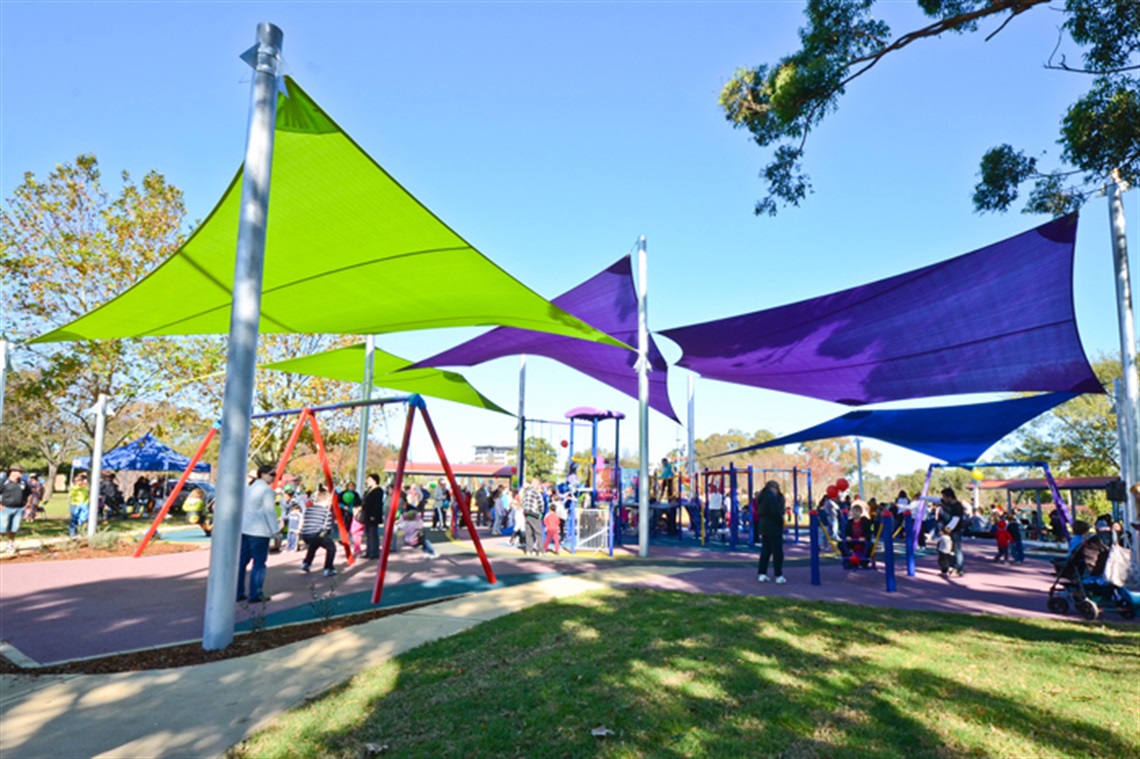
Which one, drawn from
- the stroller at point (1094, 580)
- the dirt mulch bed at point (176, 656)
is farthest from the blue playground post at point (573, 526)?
the stroller at point (1094, 580)

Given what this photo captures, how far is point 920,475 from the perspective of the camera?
56.9 meters

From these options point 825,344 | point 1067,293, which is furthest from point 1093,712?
point 825,344

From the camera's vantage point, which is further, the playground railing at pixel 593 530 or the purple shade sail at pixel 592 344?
the playground railing at pixel 593 530

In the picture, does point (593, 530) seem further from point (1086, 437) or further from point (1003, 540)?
point (1086, 437)

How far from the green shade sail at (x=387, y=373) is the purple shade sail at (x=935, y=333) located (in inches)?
255

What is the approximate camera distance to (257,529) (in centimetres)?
719

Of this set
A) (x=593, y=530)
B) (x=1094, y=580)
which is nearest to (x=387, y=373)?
(x=593, y=530)

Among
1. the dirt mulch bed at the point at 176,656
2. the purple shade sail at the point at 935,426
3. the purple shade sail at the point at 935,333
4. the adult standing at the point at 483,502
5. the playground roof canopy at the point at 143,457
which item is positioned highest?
the purple shade sail at the point at 935,333

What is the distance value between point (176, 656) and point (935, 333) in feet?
34.2

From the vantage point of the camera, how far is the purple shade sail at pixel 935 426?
44.8 feet

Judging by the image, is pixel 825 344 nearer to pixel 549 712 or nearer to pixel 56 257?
pixel 549 712

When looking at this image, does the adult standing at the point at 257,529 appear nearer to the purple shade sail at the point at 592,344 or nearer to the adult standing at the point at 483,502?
the purple shade sail at the point at 592,344

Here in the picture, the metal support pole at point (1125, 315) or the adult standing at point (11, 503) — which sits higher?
the metal support pole at point (1125, 315)

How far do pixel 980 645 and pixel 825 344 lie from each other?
→ 20.9 feet
